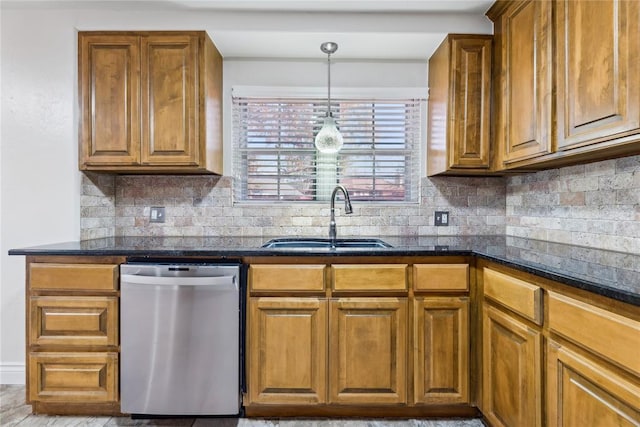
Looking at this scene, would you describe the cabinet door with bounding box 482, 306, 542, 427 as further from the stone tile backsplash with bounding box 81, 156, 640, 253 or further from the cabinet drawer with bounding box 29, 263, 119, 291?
the cabinet drawer with bounding box 29, 263, 119, 291

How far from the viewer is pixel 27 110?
7.53 ft

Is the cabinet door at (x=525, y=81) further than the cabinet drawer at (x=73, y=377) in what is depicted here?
No

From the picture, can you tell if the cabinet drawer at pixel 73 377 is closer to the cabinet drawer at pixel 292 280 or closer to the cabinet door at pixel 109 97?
the cabinet drawer at pixel 292 280

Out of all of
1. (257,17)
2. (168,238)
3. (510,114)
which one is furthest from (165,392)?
(510,114)

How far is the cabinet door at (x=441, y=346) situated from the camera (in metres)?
1.95

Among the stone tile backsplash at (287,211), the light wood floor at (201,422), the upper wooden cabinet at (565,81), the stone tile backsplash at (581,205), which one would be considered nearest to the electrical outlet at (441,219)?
the stone tile backsplash at (287,211)

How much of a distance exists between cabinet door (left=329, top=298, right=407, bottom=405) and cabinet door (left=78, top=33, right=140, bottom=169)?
62.5 inches

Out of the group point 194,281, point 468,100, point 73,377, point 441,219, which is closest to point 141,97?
point 194,281

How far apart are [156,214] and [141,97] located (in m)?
0.81

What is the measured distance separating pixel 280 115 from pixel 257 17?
66cm

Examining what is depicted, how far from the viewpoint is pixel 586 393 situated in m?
1.16

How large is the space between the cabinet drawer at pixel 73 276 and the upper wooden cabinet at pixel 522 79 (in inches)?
88.1

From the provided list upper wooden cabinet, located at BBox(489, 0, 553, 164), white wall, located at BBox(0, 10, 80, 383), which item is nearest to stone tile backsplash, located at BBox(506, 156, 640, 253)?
upper wooden cabinet, located at BBox(489, 0, 553, 164)

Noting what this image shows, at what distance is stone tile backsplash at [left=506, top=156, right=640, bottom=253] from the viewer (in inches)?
68.1
